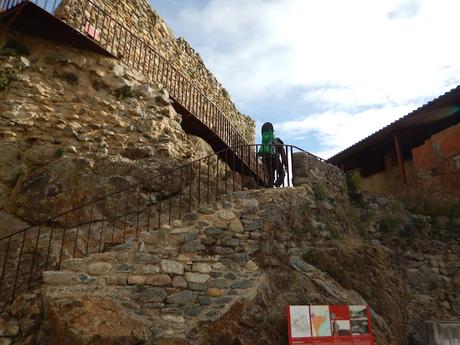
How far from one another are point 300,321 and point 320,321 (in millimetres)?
294

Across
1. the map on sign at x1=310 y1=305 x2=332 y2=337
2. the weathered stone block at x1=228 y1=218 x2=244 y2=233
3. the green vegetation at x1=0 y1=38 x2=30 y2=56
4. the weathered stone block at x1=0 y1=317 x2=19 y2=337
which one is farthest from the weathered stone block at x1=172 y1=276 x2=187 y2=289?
the green vegetation at x1=0 y1=38 x2=30 y2=56

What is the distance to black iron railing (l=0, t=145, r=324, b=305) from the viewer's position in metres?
5.51

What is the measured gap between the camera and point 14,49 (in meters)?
7.90

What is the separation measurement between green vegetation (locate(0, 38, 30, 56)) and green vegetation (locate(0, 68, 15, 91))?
0.41m

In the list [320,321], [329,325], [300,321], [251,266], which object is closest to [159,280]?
[251,266]

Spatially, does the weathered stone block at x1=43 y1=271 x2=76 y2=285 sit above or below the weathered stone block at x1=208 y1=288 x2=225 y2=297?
above

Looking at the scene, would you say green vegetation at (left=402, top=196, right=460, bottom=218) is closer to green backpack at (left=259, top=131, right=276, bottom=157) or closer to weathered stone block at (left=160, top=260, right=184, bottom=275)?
green backpack at (left=259, top=131, right=276, bottom=157)

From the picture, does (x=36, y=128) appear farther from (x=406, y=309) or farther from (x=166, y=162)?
(x=406, y=309)

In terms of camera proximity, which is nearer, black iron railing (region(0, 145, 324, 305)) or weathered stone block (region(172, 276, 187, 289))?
weathered stone block (region(172, 276, 187, 289))

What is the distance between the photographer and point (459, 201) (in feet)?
33.1

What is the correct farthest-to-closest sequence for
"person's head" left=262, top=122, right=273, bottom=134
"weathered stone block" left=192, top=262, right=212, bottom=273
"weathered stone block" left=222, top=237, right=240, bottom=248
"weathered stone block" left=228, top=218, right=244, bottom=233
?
"person's head" left=262, top=122, right=273, bottom=134 < "weathered stone block" left=228, top=218, right=244, bottom=233 < "weathered stone block" left=222, top=237, right=240, bottom=248 < "weathered stone block" left=192, top=262, right=212, bottom=273

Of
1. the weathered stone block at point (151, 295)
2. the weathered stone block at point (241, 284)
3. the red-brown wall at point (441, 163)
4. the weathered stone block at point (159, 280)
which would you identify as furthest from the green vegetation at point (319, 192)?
the red-brown wall at point (441, 163)

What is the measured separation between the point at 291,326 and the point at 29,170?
5448 millimetres

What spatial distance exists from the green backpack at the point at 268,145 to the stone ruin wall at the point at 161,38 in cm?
411
